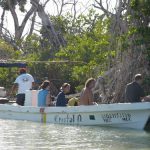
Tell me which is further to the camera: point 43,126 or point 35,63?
point 35,63

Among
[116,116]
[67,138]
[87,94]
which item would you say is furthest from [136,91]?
[67,138]

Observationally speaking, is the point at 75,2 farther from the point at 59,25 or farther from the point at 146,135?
the point at 146,135

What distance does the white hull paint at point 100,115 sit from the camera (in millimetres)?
16797

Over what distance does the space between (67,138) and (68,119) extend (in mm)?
3102

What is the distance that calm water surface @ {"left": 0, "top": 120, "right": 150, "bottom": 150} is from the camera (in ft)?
44.5

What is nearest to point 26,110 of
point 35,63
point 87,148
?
point 87,148

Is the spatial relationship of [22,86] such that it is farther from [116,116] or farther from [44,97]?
[116,116]

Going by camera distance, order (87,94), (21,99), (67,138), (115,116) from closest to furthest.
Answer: (67,138), (115,116), (87,94), (21,99)

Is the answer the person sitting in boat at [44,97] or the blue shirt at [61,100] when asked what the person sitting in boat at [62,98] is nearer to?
the blue shirt at [61,100]

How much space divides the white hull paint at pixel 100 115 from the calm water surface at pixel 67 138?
34 centimetres

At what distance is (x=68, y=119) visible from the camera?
709 inches

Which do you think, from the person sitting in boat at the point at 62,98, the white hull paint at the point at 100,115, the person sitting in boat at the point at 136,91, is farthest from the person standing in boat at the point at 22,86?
the person sitting in boat at the point at 136,91

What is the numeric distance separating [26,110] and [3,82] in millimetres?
11724

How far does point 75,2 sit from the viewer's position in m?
41.6
